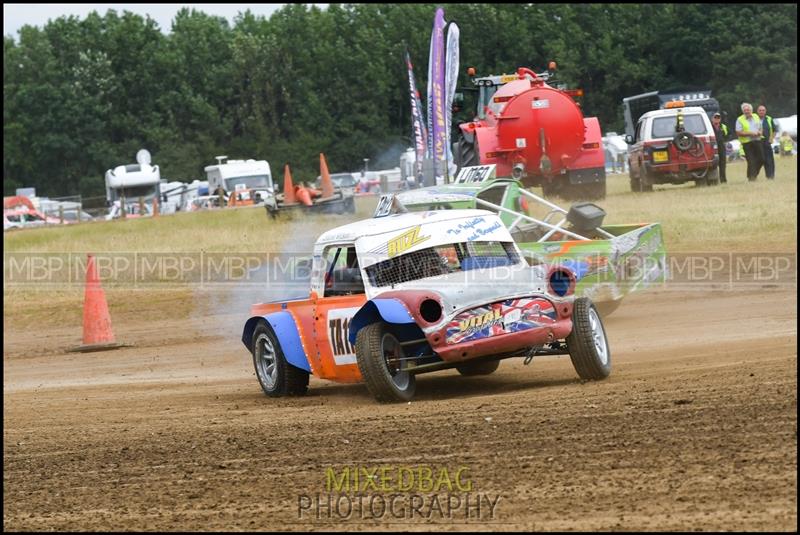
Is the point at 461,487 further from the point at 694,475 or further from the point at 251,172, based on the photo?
the point at 251,172

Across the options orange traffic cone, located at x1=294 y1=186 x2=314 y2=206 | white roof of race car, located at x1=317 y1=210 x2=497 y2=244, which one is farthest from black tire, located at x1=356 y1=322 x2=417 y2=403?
orange traffic cone, located at x1=294 y1=186 x2=314 y2=206

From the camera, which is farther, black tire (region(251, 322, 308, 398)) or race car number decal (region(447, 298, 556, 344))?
black tire (region(251, 322, 308, 398))

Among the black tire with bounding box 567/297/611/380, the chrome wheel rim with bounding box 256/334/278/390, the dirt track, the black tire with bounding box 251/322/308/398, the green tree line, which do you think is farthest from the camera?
the green tree line

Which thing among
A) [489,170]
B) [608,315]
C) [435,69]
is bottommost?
[608,315]

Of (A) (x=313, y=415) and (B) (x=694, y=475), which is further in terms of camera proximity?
(A) (x=313, y=415)

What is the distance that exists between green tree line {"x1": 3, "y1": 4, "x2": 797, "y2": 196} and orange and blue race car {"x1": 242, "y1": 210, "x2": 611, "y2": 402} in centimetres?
5136

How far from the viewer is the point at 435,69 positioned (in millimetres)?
25016

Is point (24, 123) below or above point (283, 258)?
above

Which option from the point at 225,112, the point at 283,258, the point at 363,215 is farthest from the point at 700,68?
the point at 283,258

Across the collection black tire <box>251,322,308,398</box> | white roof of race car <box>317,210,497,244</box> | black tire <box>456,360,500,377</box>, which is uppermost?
white roof of race car <box>317,210,497,244</box>

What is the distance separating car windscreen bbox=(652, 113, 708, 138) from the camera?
27984 mm

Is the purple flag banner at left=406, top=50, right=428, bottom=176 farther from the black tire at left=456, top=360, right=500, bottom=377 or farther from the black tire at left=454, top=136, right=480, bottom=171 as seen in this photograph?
the black tire at left=456, top=360, right=500, bottom=377

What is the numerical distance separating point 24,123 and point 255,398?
7199 cm

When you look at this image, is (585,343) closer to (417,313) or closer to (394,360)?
(417,313)
